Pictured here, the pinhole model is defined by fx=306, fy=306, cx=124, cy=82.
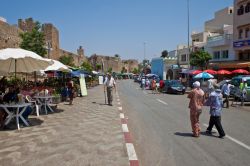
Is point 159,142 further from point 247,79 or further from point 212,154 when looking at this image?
point 247,79

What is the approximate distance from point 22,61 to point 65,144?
6.12m

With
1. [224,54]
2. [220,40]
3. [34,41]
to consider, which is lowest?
[224,54]

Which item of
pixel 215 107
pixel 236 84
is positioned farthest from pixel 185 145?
pixel 236 84

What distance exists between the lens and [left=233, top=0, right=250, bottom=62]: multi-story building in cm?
3297

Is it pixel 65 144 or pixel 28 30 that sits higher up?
pixel 28 30

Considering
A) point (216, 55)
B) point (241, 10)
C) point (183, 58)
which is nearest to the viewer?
point (241, 10)

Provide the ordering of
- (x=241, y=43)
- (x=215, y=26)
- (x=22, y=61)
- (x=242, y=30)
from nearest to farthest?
(x=22, y=61), (x=241, y=43), (x=242, y=30), (x=215, y=26)

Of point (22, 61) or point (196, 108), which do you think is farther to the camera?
point (22, 61)

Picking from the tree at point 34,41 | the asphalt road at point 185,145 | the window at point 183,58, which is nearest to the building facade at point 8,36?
the tree at point 34,41

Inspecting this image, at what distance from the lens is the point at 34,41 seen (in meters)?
34.8

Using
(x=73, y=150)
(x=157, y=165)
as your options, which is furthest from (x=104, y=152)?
(x=157, y=165)

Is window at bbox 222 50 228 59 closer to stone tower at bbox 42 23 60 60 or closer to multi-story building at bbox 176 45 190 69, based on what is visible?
multi-story building at bbox 176 45 190 69

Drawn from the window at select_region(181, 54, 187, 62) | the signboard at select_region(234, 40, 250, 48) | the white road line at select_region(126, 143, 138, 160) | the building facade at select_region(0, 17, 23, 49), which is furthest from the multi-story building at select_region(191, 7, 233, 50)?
the white road line at select_region(126, 143, 138, 160)

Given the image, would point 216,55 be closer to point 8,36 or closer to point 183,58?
point 183,58
